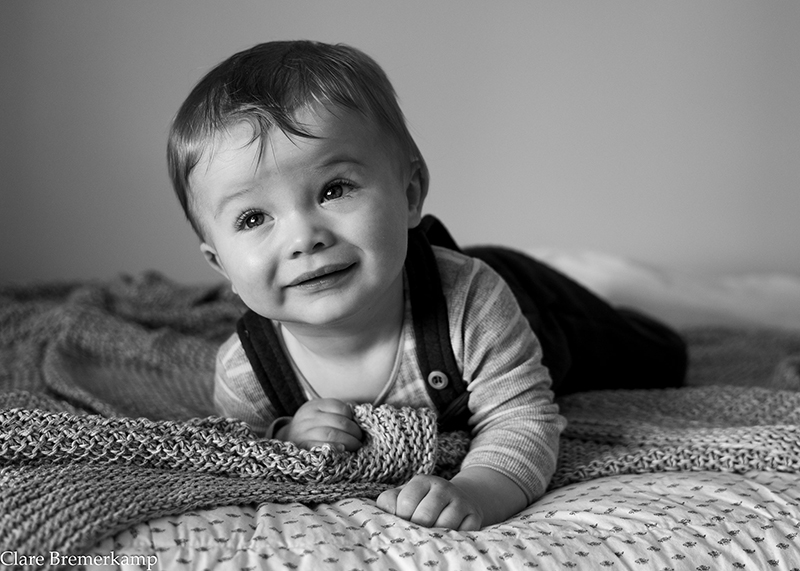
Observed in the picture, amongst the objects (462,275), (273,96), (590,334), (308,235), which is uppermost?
(273,96)

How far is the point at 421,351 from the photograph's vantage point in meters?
0.98

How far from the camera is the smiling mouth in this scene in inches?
33.3

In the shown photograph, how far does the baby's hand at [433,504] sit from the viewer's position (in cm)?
77

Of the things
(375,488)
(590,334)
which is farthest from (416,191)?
(590,334)

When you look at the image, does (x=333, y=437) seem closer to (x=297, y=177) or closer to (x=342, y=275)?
(x=342, y=275)

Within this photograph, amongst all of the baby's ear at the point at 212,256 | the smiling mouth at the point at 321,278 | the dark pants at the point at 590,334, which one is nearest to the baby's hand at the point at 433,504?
the smiling mouth at the point at 321,278

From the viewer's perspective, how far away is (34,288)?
1700 mm

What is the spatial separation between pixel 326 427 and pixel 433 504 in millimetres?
172

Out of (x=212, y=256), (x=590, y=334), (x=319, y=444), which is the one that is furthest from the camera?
(x=590, y=334)

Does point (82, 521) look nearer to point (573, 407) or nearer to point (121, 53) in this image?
point (573, 407)

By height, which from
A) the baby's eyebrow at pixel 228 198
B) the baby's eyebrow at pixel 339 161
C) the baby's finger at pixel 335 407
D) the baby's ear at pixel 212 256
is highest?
the baby's eyebrow at pixel 339 161

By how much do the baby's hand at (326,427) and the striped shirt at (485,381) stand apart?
0.08 meters

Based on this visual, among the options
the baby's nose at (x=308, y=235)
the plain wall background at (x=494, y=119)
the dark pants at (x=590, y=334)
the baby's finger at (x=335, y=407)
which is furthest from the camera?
the plain wall background at (x=494, y=119)

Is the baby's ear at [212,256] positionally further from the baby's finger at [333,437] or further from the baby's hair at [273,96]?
the baby's finger at [333,437]
